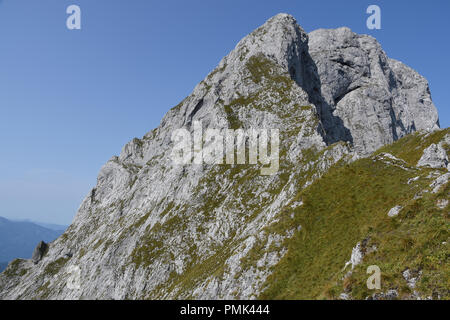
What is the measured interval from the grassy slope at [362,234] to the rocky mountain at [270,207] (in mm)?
139

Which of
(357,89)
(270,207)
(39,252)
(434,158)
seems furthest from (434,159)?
(39,252)

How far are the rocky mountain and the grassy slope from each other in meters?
0.14

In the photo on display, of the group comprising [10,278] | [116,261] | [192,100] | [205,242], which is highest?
[192,100]

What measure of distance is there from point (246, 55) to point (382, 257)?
4259 inches

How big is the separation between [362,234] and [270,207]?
26390 millimetres

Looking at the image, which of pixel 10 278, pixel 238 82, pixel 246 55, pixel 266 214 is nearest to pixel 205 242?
pixel 266 214

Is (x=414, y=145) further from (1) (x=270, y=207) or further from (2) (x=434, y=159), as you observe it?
(1) (x=270, y=207)

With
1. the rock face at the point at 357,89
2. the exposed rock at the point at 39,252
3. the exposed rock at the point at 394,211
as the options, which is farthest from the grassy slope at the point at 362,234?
the exposed rock at the point at 39,252

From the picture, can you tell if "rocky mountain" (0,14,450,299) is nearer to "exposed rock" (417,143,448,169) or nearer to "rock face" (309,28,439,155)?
"exposed rock" (417,143,448,169)

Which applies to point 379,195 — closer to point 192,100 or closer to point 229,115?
point 229,115

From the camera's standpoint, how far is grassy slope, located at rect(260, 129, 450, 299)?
18438mm
